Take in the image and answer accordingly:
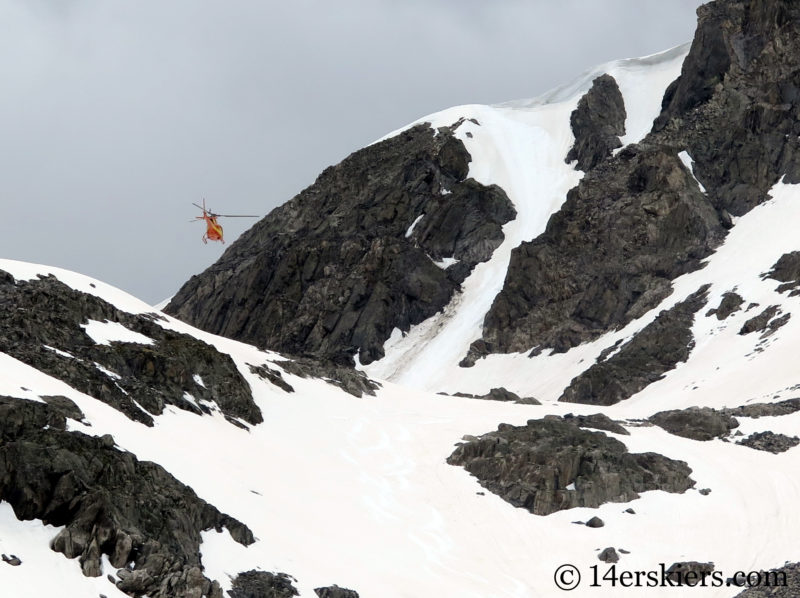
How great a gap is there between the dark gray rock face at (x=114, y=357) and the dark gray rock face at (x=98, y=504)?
932cm

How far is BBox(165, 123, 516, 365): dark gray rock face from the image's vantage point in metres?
111

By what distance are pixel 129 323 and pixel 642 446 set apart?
1046 inches

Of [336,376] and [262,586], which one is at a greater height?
[336,376]

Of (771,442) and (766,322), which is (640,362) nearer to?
(766,322)

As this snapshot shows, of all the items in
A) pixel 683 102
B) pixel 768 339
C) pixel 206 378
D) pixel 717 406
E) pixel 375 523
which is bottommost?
pixel 375 523

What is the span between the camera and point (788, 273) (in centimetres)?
8188

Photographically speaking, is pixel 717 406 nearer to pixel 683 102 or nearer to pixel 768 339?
pixel 768 339

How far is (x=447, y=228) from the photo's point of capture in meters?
120

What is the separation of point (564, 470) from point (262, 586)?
2004 cm

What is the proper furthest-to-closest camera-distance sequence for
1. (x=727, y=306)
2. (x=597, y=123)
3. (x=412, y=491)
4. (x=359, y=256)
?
(x=597, y=123)
(x=359, y=256)
(x=727, y=306)
(x=412, y=491)

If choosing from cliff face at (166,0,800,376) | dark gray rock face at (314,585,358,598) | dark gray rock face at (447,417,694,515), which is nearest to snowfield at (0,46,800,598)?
dark gray rock face at (314,585,358,598)

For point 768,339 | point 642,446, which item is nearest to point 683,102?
point 768,339

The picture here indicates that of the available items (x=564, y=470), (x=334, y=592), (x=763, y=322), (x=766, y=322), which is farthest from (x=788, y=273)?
(x=334, y=592)

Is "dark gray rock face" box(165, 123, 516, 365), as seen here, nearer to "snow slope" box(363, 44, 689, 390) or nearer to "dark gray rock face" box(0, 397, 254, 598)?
"snow slope" box(363, 44, 689, 390)
